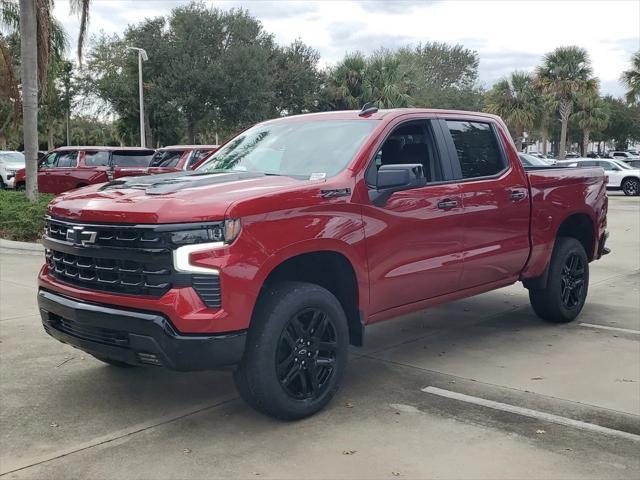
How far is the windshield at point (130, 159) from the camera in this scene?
17.9 metres

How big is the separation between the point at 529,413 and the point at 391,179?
174 centimetres

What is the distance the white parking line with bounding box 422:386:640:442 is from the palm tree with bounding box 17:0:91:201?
37.6 ft

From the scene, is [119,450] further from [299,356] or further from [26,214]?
[26,214]

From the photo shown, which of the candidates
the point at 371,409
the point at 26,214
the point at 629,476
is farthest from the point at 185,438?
the point at 26,214

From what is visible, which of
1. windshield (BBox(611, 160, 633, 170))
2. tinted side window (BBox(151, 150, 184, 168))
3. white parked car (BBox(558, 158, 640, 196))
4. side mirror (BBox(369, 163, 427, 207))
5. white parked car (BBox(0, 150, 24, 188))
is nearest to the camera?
side mirror (BBox(369, 163, 427, 207))

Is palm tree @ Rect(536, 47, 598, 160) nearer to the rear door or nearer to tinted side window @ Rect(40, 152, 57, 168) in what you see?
tinted side window @ Rect(40, 152, 57, 168)

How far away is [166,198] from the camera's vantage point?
3.93m

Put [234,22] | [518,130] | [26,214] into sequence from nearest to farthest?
[26,214] → [234,22] → [518,130]

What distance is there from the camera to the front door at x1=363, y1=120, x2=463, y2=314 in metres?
4.70

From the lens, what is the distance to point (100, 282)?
404 centimetres

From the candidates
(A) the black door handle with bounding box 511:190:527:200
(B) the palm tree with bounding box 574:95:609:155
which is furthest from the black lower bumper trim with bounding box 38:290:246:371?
(B) the palm tree with bounding box 574:95:609:155

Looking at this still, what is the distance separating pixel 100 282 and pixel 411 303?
219 centimetres

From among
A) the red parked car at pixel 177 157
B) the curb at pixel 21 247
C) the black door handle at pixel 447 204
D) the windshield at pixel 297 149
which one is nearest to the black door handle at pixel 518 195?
the black door handle at pixel 447 204

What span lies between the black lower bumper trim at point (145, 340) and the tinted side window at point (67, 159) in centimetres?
1496
